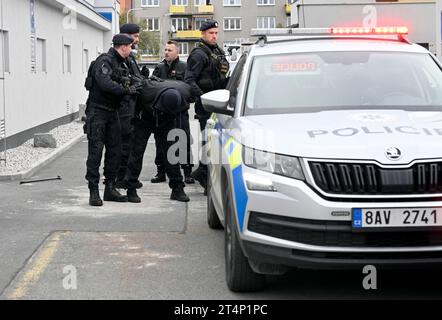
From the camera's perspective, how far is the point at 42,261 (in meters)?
5.97

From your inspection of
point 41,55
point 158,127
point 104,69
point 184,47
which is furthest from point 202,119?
point 184,47

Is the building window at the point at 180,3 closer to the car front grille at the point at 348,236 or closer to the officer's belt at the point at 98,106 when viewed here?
the officer's belt at the point at 98,106

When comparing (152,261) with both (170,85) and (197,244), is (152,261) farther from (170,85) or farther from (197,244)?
(170,85)

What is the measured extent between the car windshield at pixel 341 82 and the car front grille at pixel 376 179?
110cm

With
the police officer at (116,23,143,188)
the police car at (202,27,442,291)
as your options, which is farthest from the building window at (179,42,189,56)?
the police car at (202,27,442,291)

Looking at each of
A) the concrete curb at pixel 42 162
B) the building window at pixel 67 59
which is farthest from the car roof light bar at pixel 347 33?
the building window at pixel 67 59

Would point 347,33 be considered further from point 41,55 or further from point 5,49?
point 41,55

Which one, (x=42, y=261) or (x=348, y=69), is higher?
(x=348, y=69)

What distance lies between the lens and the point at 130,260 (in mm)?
6027

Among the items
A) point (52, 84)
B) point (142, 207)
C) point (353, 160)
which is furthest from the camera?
point (52, 84)

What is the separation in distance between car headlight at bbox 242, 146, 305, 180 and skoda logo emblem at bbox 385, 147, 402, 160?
53cm

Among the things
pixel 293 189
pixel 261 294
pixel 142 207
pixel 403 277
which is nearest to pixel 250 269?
pixel 261 294

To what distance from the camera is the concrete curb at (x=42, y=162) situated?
1065cm

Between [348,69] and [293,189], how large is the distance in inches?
69.1
